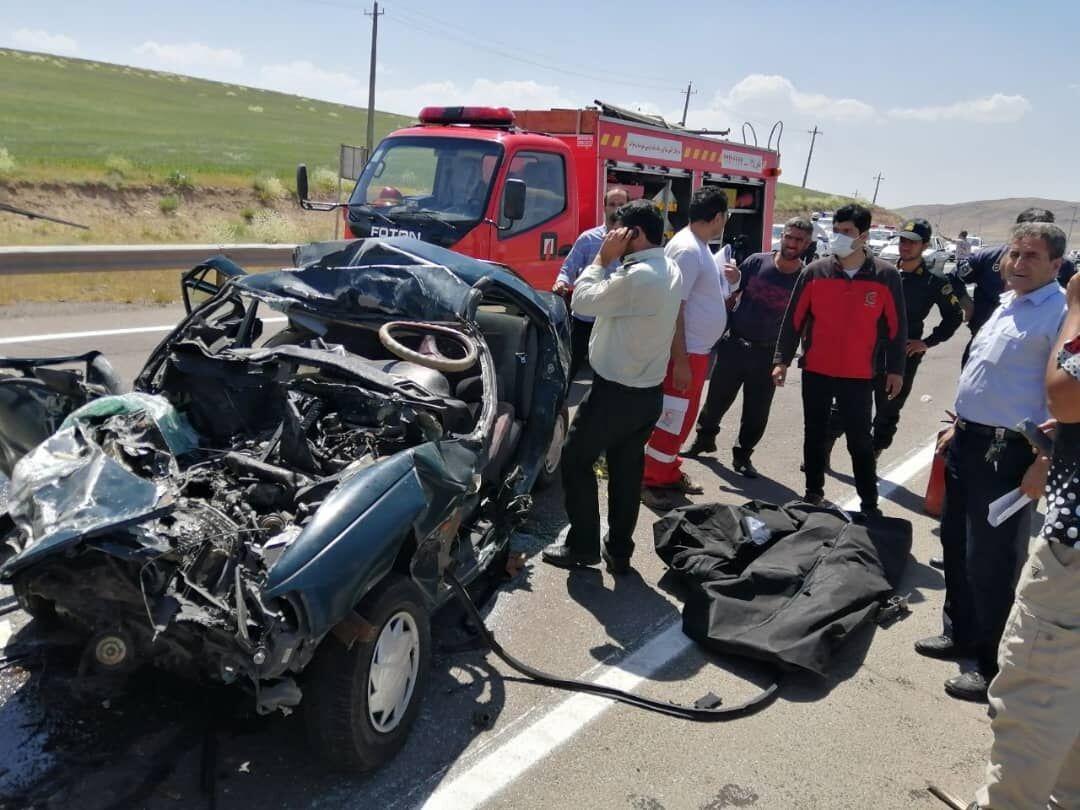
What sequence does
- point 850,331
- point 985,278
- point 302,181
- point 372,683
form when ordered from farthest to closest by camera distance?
point 302,181 → point 985,278 → point 850,331 → point 372,683

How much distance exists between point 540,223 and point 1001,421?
5.43m

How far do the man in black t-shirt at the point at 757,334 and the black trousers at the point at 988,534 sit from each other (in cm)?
250

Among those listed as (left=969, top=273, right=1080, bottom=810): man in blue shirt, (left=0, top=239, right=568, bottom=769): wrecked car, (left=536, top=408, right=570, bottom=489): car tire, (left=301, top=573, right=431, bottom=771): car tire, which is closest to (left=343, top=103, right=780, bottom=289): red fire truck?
(left=536, top=408, right=570, bottom=489): car tire

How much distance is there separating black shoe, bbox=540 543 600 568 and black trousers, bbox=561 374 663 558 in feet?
0.09

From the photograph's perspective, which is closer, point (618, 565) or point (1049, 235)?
point (1049, 235)

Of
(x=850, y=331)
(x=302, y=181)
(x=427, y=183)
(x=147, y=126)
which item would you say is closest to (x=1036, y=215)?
(x=850, y=331)

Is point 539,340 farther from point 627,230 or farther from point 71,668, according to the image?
point 71,668

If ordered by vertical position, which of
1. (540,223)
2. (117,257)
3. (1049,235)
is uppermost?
(1049,235)

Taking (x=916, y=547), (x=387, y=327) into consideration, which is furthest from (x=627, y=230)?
(x=916, y=547)

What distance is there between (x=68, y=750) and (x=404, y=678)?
1.10 metres

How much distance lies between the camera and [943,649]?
13.2ft

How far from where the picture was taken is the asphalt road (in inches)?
110

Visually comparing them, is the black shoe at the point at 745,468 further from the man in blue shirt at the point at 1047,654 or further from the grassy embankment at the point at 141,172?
the grassy embankment at the point at 141,172

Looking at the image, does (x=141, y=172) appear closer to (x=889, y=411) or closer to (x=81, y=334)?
(x=81, y=334)
